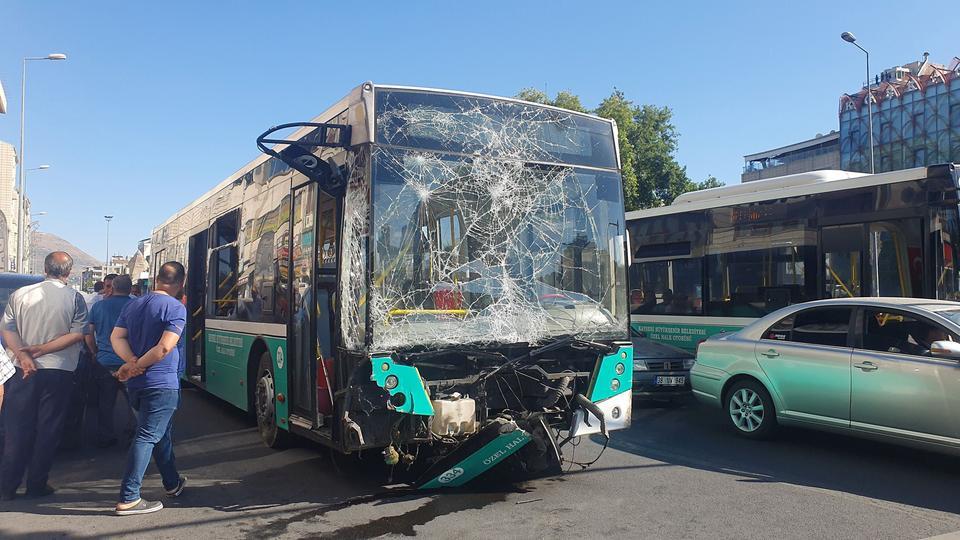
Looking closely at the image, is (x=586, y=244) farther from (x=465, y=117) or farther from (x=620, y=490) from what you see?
(x=620, y=490)

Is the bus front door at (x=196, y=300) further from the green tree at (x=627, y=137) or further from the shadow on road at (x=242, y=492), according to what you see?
the green tree at (x=627, y=137)

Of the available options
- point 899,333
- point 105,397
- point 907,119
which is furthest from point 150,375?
point 907,119

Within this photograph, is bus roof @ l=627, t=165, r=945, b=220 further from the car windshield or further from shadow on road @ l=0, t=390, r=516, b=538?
shadow on road @ l=0, t=390, r=516, b=538

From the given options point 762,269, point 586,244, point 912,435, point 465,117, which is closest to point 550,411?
point 586,244

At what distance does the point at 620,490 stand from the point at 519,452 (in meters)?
0.99

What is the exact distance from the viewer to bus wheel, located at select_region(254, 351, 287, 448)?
7098 mm

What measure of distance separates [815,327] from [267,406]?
5981 mm

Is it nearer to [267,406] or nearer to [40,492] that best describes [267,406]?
[267,406]

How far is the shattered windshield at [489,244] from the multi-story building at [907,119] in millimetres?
50730

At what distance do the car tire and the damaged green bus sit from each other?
2.61 meters

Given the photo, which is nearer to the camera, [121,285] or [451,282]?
[451,282]

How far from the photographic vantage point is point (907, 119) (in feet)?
178

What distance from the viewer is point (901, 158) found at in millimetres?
54688

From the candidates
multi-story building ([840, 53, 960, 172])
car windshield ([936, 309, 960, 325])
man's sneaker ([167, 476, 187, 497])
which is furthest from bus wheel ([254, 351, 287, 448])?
multi-story building ([840, 53, 960, 172])
